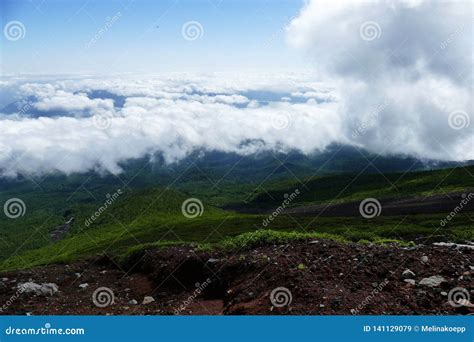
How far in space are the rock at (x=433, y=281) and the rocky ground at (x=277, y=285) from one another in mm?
31

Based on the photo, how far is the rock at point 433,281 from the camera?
1566 centimetres

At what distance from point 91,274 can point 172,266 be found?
850 centimetres

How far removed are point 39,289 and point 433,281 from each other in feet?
67.1

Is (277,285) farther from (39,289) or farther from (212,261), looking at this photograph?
(39,289)

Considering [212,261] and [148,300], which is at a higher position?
[212,261]

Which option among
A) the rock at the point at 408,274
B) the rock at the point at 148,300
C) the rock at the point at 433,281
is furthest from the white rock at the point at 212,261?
the rock at the point at 433,281

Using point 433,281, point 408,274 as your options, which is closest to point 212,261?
point 408,274

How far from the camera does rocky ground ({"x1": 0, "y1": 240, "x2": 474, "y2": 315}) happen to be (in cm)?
1476

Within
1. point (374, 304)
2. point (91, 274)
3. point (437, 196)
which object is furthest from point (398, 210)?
point (374, 304)

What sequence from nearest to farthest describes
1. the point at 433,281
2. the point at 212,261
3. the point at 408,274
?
the point at 433,281
the point at 408,274
the point at 212,261

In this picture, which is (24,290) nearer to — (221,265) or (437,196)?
(221,265)

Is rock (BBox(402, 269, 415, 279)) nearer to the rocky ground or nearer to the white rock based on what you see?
the rocky ground

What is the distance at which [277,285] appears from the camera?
1684 centimetres

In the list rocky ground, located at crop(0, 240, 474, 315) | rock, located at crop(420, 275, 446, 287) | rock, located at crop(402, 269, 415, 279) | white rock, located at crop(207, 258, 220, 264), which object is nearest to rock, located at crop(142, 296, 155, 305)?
rocky ground, located at crop(0, 240, 474, 315)
